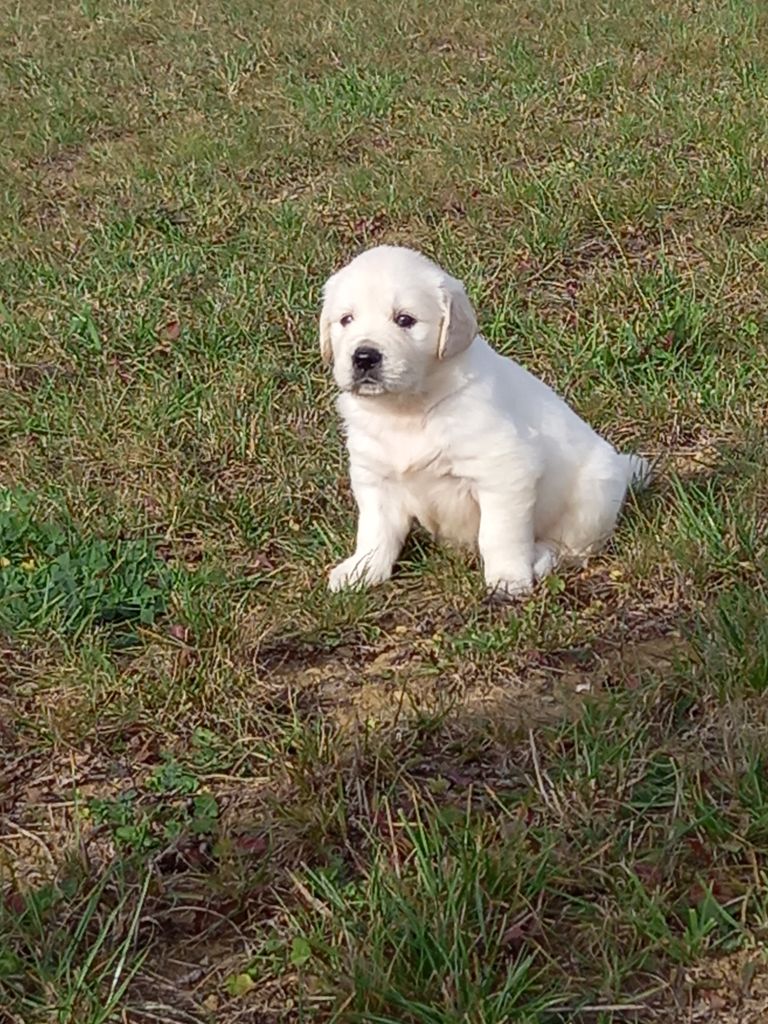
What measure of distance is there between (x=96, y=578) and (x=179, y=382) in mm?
1535

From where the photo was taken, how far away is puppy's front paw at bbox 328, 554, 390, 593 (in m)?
3.62

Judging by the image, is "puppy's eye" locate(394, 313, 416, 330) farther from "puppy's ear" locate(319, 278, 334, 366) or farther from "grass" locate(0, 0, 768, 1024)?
"grass" locate(0, 0, 768, 1024)

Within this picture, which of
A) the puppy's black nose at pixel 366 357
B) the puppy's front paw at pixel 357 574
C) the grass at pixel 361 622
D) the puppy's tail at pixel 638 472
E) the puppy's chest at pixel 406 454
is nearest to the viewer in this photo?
the grass at pixel 361 622

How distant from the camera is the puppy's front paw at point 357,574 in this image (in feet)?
11.9

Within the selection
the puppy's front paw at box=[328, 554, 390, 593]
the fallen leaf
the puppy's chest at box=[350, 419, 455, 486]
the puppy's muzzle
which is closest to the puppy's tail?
the puppy's chest at box=[350, 419, 455, 486]

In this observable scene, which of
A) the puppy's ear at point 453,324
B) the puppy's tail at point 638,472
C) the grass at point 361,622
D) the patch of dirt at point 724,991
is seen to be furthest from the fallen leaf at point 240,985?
the puppy's tail at point 638,472

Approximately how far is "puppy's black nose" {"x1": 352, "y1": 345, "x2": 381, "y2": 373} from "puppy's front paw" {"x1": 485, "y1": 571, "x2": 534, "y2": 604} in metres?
0.66

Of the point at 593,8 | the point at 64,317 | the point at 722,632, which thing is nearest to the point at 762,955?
the point at 722,632

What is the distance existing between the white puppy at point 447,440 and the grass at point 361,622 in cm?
12

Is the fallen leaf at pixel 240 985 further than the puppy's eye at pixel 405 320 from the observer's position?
No

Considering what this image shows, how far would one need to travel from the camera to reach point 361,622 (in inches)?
139

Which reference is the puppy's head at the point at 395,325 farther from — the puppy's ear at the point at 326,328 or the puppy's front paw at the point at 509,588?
the puppy's front paw at the point at 509,588

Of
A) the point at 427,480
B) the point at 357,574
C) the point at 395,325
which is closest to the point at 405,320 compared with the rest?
the point at 395,325

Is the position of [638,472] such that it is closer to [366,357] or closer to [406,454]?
[406,454]
